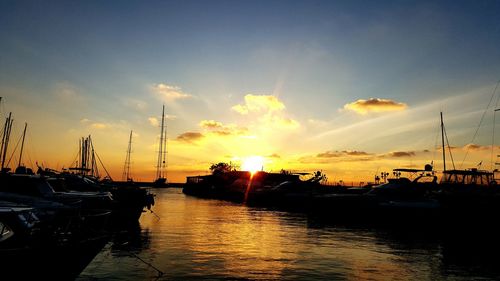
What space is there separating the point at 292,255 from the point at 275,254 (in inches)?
42.0

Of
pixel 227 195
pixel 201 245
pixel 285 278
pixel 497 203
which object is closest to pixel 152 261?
pixel 201 245

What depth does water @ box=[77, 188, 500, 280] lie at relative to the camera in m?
18.9

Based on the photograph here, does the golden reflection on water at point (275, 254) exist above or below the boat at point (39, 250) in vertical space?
below

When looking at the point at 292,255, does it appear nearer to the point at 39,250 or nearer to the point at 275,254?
the point at 275,254

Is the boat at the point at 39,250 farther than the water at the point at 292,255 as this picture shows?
No

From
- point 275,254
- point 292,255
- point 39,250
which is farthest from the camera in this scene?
point 275,254

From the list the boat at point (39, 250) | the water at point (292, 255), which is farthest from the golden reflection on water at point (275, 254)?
the boat at point (39, 250)

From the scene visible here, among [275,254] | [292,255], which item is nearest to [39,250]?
[275,254]

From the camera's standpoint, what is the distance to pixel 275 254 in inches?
938

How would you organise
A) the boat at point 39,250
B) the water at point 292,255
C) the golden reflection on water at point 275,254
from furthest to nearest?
the golden reflection on water at point 275,254 → the water at point 292,255 → the boat at point 39,250

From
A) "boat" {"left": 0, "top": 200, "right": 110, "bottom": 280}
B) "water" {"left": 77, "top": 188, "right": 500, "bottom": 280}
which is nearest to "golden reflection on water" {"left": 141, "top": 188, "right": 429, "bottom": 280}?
"water" {"left": 77, "top": 188, "right": 500, "bottom": 280}

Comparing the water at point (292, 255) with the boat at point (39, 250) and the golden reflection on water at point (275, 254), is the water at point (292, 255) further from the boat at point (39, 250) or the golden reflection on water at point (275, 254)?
the boat at point (39, 250)

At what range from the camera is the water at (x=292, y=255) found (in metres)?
18.9

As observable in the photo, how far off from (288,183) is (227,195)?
29574 mm
